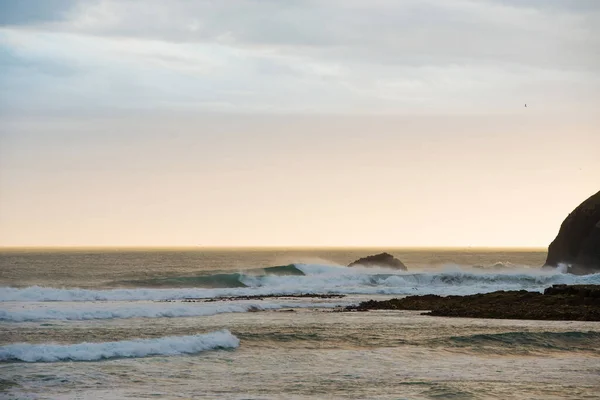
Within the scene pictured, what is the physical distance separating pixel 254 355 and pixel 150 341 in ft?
11.8

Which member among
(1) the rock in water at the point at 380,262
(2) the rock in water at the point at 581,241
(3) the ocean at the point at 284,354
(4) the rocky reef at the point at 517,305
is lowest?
(3) the ocean at the point at 284,354

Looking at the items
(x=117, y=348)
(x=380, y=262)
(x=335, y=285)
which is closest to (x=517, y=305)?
(x=117, y=348)

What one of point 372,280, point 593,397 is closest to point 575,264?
point 372,280

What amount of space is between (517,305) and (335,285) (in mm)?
32502

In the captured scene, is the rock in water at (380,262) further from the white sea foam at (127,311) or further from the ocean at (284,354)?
the ocean at (284,354)

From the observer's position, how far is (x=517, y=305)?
4109 centimetres

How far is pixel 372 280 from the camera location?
7588 cm

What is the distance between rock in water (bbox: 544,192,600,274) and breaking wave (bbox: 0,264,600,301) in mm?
4254

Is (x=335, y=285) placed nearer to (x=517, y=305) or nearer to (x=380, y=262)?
(x=380, y=262)

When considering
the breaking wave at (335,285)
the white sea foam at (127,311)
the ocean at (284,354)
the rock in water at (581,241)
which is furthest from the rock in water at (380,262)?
the ocean at (284,354)

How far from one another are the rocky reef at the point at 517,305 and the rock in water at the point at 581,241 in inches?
1751

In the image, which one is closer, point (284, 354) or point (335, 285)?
point (284, 354)

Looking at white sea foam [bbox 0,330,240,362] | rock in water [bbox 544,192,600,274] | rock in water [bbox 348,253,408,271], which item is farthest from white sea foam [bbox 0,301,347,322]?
rock in water [bbox 544,192,600,274]

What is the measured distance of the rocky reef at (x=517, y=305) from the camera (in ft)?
126
